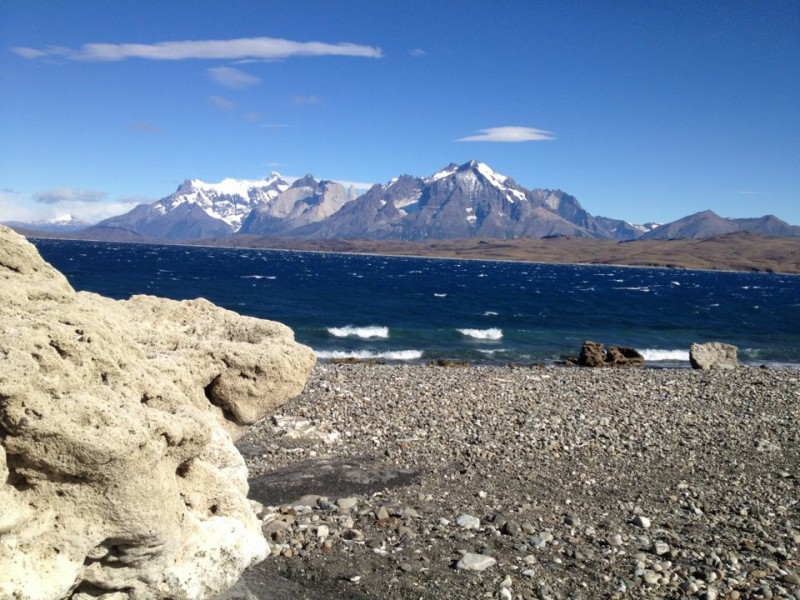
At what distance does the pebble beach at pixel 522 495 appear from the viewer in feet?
33.3

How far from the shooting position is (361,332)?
53156 millimetres

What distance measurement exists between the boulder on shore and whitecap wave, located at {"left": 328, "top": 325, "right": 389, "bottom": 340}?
17.0 meters

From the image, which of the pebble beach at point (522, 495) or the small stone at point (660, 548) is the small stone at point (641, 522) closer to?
the pebble beach at point (522, 495)

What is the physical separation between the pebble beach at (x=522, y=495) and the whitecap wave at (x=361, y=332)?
26.7 meters

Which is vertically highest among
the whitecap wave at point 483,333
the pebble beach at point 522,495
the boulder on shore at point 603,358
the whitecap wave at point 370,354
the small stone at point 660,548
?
the small stone at point 660,548

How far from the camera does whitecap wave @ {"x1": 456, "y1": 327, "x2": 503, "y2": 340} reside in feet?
174

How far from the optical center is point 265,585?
9.57 meters

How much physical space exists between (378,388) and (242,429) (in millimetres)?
13014

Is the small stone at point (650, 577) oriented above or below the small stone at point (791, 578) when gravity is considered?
below

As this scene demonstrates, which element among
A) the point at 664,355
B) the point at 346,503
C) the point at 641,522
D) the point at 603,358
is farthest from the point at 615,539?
the point at 664,355

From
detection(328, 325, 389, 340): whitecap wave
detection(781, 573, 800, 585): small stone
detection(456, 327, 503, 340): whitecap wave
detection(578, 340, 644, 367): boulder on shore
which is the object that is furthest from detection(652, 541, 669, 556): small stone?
detection(456, 327, 503, 340): whitecap wave

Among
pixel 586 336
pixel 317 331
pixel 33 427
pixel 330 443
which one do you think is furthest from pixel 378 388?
pixel 586 336

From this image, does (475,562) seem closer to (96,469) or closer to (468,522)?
(468,522)

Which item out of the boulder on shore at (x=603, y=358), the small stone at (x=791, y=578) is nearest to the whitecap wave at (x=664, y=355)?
the boulder on shore at (x=603, y=358)
